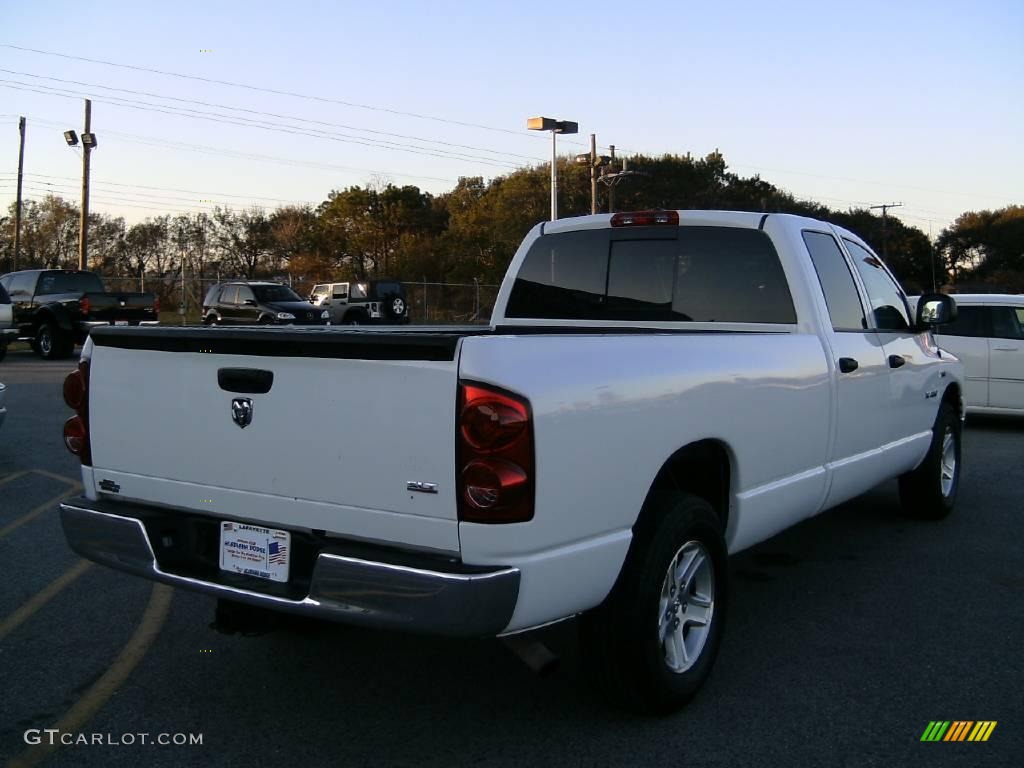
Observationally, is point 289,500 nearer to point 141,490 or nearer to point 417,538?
point 417,538

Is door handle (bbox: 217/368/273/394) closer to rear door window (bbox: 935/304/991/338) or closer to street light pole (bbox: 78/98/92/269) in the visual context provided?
rear door window (bbox: 935/304/991/338)

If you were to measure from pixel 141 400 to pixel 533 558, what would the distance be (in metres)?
1.63

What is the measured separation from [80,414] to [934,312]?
4.77 metres

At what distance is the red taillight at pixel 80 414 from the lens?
12.1 feet

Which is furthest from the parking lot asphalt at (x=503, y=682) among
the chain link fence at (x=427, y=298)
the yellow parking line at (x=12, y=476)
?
the chain link fence at (x=427, y=298)

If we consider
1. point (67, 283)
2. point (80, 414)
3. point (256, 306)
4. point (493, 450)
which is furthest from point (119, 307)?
point (493, 450)

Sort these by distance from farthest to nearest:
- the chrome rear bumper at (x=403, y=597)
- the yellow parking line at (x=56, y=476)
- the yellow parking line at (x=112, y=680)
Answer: the yellow parking line at (x=56, y=476) → the yellow parking line at (x=112, y=680) → the chrome rear bumper at (x=403, y=597)

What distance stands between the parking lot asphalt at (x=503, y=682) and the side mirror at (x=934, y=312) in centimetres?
143

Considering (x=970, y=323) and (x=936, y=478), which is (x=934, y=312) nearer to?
(x=936, y=478)

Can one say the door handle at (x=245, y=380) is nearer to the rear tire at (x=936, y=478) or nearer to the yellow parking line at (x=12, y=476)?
the rear tire at (x=936, y=478)

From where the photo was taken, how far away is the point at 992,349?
36.0ft

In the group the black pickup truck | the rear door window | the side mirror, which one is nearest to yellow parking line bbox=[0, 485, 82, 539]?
the side mirror

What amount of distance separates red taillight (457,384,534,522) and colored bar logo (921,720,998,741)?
1.79 meters

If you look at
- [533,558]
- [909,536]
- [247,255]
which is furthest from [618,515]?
[247,255]
